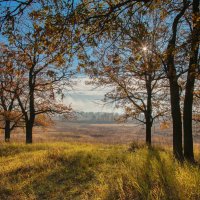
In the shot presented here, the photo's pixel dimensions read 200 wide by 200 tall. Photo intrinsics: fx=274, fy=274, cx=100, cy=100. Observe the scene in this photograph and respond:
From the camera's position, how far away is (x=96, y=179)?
23.0 ft

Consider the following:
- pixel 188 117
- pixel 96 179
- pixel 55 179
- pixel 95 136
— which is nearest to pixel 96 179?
pixel 96 179

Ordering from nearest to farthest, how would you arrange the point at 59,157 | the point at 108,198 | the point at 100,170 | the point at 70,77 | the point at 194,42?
the point at 108,198
the point at 194,42
the point at 100,170
the point at 59,157
the point at 70,77

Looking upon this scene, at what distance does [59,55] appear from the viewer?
6062 millimetres

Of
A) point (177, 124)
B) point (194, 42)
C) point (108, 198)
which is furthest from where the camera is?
point (177, 124)

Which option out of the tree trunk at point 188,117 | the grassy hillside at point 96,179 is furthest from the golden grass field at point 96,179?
the tree trunk at point 188,117

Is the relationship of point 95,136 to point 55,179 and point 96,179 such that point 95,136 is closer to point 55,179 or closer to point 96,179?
point 55,179

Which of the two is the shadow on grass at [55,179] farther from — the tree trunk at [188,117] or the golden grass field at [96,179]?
the tree trunk at [188,117]

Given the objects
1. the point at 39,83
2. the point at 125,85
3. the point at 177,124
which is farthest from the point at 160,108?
the point at 39,83

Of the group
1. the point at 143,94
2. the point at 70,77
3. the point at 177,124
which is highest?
the point at 70,77

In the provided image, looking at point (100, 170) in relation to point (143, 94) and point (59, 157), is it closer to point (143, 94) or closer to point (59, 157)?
point (59, 157)

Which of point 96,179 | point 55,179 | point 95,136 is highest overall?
point 96,179

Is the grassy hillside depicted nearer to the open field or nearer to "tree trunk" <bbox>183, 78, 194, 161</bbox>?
"tree trunk" <bbox>183, 78, 194, 161</bbox>

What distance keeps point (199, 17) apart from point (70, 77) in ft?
51.5

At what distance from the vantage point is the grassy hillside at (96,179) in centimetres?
502
